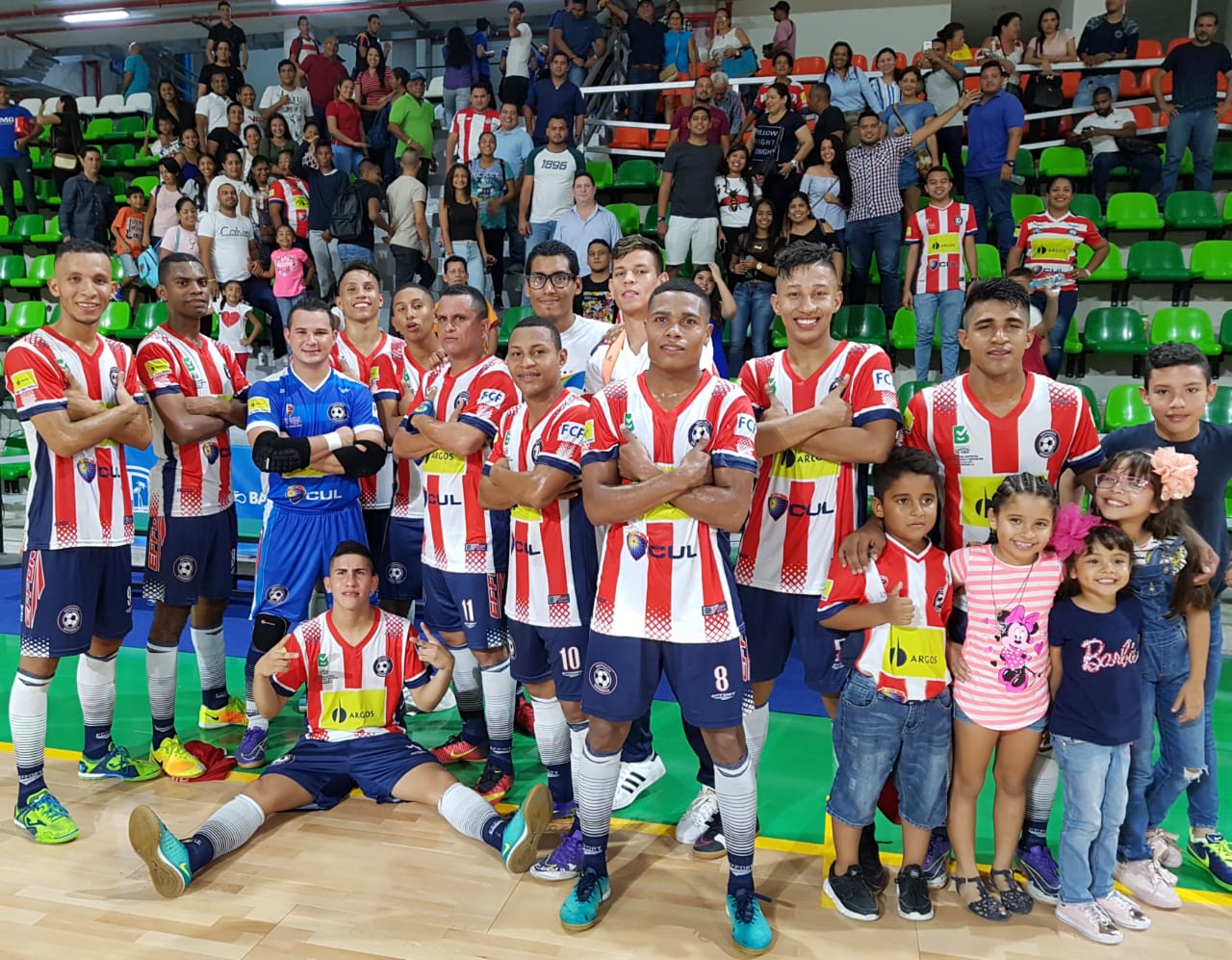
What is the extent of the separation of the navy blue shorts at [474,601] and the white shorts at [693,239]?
532cm

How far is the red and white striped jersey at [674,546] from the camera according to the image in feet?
10.1

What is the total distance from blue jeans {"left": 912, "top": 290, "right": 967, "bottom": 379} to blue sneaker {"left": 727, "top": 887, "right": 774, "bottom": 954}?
5.83 metres

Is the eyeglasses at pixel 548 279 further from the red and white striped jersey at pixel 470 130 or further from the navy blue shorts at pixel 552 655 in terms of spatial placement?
the red and white striped jersey at pixel 470 130

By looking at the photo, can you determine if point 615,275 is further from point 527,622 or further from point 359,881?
point 359,881

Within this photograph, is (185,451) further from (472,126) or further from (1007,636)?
(472,126)

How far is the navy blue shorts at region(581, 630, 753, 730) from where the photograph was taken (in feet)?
10.1

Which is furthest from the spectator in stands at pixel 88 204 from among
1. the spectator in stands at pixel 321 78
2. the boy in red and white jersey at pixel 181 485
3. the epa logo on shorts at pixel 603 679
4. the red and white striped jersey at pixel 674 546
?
the epa logo on shorts at pixel 603 679

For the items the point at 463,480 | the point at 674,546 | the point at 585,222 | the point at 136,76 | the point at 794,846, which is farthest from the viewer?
the point at 136,76

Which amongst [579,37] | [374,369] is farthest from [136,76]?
[374,369]

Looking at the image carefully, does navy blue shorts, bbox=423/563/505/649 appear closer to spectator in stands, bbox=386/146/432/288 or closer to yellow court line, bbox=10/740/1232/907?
yellow court line, bbox=10/740/1232/907

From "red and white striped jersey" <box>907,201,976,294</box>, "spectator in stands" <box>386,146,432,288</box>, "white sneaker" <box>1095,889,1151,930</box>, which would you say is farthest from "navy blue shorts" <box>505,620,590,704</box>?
"spectator in stands" <box>386,146,432,288</box>

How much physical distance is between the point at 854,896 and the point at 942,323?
5911 mm

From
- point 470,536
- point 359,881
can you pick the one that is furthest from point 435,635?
point 359,881

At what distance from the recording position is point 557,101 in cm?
1052
